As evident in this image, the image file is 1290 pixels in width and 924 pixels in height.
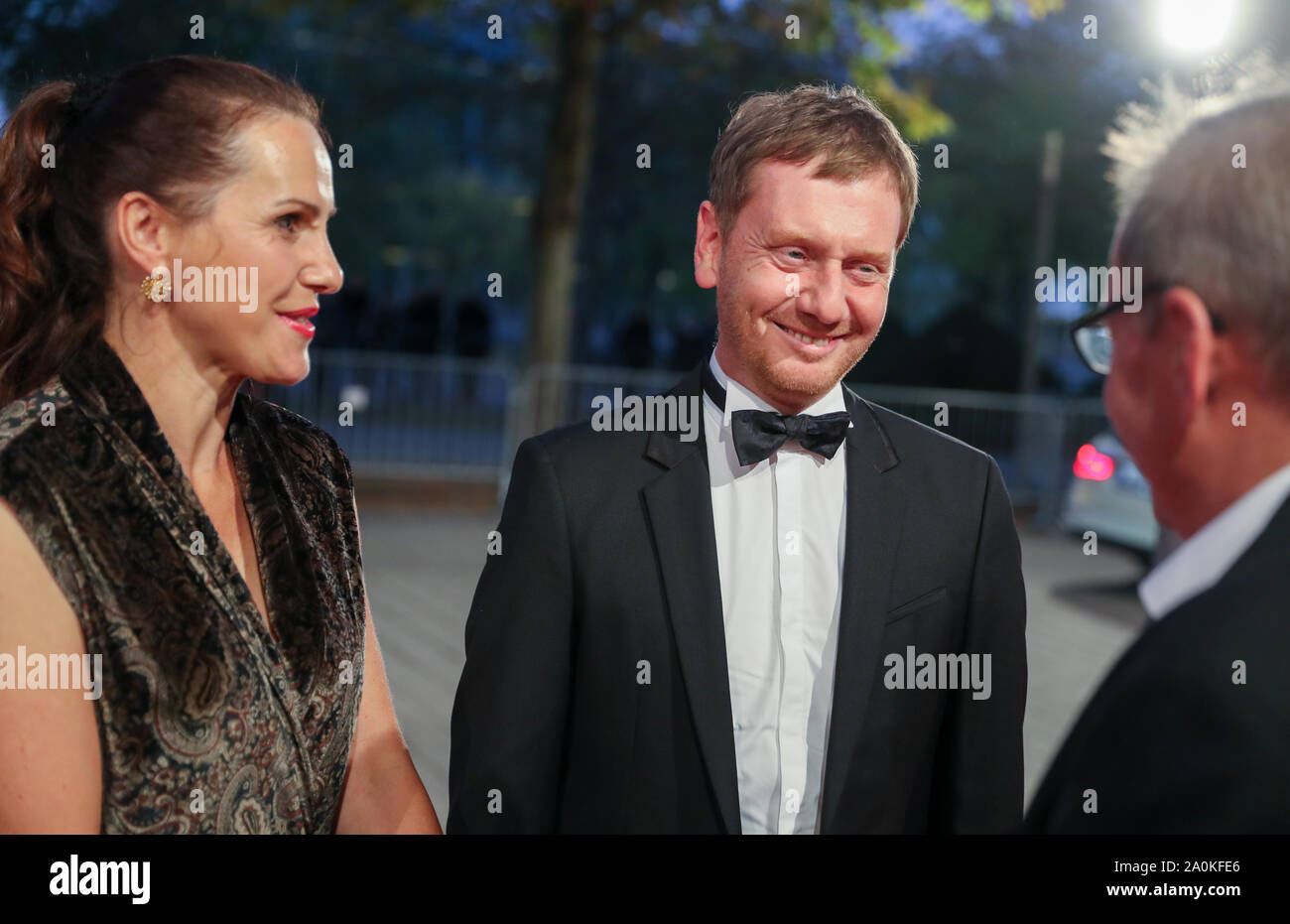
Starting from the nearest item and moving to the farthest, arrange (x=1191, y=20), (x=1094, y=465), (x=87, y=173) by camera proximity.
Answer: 1. (x=87, y=173)
2. (x=1191, y=20)
3. (x=1094, y=465)

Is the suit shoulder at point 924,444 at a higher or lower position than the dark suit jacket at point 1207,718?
higher

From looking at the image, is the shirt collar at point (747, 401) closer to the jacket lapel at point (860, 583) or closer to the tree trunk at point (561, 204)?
the jacket lapel at point (860, 583)

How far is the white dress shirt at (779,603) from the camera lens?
2.31m

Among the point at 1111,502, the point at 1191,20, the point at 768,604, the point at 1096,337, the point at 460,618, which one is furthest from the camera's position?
the point at 1111,502

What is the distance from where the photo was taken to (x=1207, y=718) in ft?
4.50

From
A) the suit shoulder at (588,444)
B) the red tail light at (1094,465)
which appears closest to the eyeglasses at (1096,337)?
the suit shoulder at (588,444)

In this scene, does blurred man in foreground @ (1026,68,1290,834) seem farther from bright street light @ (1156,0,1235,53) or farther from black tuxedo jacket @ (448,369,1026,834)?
bright street light @ (1156,0,1235,53)

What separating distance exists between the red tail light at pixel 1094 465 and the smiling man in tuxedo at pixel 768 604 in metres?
8.40

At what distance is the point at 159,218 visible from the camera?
2.27 meters

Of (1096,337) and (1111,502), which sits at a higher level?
(1111,502)

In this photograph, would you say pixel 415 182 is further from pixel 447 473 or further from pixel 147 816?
pixel 147 816

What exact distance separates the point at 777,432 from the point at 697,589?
1.03ft

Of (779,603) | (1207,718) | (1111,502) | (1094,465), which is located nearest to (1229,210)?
(1207,718)

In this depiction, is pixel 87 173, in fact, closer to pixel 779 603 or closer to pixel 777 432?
pixel 777 432
